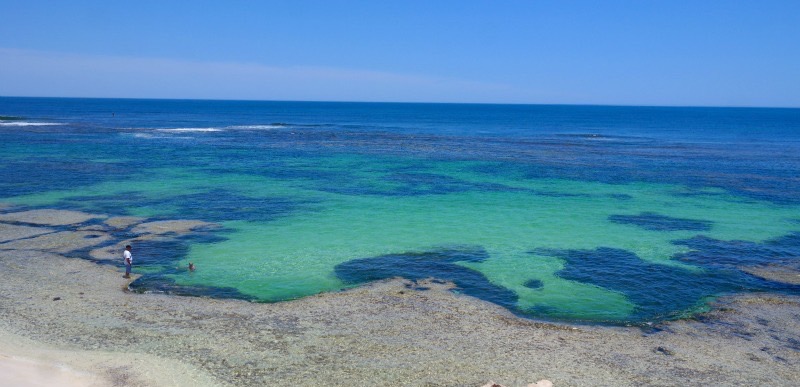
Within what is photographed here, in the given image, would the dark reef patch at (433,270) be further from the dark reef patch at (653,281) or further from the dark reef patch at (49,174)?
the dark reef patch at (49,174)

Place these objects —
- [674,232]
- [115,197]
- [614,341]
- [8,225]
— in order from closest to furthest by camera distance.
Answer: [614,341], [8,225], [674,232], [115,197]

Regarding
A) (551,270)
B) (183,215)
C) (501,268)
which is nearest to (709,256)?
(551,270)

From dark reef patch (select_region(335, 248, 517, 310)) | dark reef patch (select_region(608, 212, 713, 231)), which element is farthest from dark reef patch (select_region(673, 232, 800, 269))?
dark reef patch (select_region(335, 248, 517, 310))

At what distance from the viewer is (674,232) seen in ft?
113

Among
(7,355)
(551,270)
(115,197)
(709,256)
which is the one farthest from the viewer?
(115,197)

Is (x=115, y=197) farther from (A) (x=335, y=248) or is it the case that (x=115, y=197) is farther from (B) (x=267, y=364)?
(B) (x=267, y=364)

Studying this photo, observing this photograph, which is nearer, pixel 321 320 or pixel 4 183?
pixel 321 320

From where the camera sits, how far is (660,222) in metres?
37.0

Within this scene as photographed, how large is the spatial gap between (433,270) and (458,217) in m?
11.0

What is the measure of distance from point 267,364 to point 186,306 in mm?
5972

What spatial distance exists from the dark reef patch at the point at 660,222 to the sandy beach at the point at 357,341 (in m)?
11.9

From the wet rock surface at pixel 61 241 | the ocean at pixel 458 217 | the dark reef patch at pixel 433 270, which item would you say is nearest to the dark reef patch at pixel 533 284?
the ocean at pixel 458 217

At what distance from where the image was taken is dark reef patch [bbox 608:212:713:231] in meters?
35.4

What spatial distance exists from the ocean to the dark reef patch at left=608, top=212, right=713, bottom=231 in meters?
0.14
